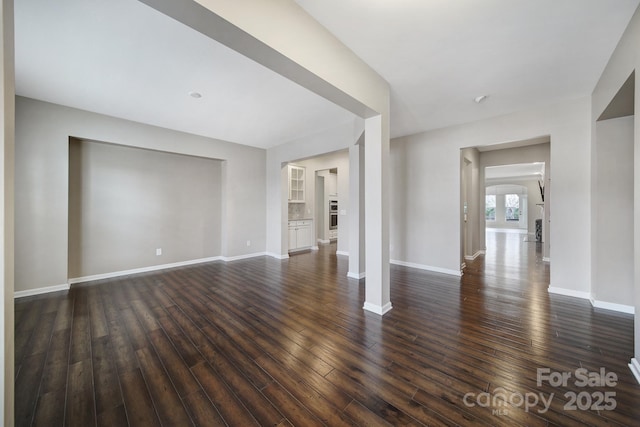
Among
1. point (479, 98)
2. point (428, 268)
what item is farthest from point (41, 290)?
point (479, 98)

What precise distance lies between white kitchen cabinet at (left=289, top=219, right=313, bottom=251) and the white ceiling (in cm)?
335

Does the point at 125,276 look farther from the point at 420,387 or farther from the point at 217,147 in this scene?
the point at 420,387

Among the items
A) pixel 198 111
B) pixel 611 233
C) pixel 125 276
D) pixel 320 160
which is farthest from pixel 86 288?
pixel 611 233

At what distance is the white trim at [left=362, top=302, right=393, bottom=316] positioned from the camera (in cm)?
270

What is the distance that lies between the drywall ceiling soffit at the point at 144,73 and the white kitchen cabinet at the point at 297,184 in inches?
91.9

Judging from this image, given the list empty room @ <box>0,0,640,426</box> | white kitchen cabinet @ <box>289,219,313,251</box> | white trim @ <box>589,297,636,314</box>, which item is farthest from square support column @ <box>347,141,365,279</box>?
white trim @ <box>589,297,636,314</box>

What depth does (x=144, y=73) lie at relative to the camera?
105 inches

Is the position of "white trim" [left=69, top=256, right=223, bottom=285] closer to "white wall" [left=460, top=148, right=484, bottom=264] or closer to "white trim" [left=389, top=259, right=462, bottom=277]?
"white trim" [left=389, top=259, right=462, bottom=277]

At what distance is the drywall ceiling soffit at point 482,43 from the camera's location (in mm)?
1776

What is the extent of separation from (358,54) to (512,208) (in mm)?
15097

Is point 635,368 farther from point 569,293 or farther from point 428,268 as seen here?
point 428,268

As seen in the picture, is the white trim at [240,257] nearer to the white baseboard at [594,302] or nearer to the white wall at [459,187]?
the white wall at [459,187]

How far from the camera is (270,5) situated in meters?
1.60

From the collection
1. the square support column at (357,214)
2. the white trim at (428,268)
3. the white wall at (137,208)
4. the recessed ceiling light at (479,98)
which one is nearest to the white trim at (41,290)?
the white wall at (137,208)
